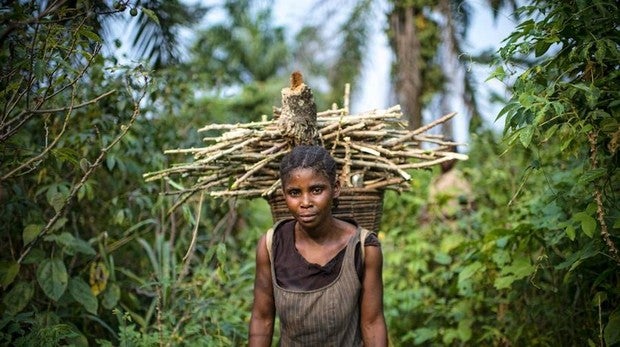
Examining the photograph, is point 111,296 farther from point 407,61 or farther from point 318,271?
point 407,61

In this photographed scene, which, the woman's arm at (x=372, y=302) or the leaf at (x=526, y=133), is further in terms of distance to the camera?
the woman's arm at (x=372, y=302)

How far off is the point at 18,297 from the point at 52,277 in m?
0.20

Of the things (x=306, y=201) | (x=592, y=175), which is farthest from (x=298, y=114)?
(x=592, y=175)

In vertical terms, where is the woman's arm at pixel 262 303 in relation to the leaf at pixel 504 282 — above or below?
below

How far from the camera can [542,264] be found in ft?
13.5

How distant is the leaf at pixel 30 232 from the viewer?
12.5 feet

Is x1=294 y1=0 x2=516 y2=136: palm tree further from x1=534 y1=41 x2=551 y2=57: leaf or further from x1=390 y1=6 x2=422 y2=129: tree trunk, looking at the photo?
x1=534 y1=41 x2=551 y2=57: leaf

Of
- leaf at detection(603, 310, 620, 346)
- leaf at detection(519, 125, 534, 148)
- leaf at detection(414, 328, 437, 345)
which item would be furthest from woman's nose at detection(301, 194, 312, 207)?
leaf at detection(414, 328, 437, 345)

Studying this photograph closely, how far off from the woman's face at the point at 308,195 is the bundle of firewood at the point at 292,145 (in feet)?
1.52

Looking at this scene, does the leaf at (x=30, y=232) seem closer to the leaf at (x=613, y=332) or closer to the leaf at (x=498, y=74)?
the leaf at (x=498, y=74)

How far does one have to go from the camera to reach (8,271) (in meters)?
3.77

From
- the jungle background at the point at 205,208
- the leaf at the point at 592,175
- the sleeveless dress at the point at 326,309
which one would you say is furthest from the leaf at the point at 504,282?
the sleeveless dress at the point at 326,309

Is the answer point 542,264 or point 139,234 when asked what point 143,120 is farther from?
point 542,264

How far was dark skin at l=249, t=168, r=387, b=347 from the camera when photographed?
9.57 ft
